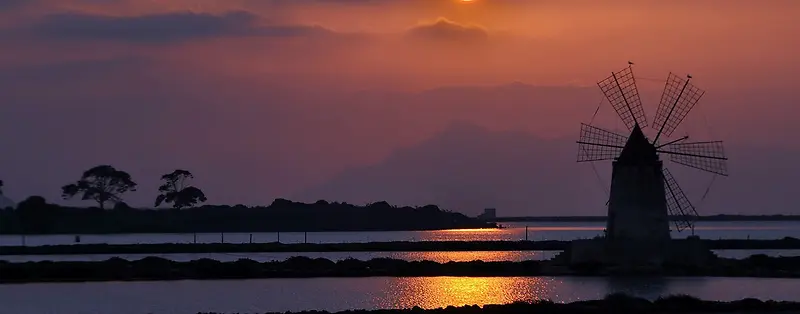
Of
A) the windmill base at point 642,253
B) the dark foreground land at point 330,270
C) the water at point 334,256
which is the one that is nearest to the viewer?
the windmill base at point 642,253

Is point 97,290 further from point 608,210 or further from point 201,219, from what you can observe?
point 201,219

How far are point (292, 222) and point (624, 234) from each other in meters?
110

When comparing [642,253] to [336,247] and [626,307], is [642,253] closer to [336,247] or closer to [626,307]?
[626,307]

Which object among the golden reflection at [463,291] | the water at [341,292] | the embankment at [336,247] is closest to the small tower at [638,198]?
the water at [341,292]

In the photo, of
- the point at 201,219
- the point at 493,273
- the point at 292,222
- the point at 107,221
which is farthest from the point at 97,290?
the point at 292,222

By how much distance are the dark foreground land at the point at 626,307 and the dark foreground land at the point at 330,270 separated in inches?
649

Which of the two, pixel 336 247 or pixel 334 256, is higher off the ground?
pixel 336 247

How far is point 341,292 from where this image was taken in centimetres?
4328

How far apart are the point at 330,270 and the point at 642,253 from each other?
12.5 meters

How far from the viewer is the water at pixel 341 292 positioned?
36.9 metres

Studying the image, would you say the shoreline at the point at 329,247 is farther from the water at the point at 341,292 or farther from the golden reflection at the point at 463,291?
the golden reflection at the point at 463,291

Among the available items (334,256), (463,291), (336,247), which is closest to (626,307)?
(463,291)

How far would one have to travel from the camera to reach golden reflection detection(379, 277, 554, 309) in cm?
3847

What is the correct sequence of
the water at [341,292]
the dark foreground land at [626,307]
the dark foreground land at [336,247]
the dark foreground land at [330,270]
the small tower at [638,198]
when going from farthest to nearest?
the dark foreground land at [336,247]
the dark foreground land at [330,270]
the small tower at [638,198]
the water at [341,292]
the dark foreground land at [626,307]
